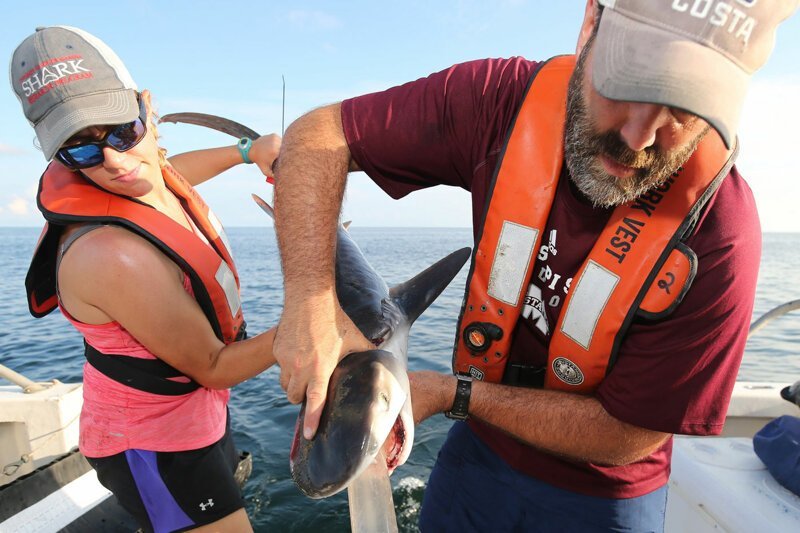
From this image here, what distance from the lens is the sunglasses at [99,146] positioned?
2.35 m

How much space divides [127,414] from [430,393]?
1.69m

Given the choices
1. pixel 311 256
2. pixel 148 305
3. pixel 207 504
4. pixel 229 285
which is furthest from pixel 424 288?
pixel 207 504

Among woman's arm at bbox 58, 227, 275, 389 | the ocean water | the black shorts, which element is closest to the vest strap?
woman's arm at bbox 58, 227, 275, 389

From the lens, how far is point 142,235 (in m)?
2.47

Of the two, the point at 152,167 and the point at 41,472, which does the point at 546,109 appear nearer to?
the point at 152,167

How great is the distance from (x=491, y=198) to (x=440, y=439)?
447cm

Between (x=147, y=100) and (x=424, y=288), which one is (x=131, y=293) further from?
(x=424, y=288)

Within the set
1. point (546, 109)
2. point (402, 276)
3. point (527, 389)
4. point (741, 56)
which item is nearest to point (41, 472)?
point (527, 389)

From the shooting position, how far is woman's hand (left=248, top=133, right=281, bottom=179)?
136 inches

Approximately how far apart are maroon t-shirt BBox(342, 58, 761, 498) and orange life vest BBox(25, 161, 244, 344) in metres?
1.25

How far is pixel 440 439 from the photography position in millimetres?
5938

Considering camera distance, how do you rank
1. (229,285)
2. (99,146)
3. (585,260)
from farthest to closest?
(229,285) → (99,146) → (585,260)

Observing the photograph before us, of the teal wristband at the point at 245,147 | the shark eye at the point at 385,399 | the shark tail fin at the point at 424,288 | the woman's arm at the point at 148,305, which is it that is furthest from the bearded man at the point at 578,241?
the teal wristband at the point at 245,147

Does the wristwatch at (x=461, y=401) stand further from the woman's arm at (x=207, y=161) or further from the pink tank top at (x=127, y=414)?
the woman's arm at (x=207, y=161)
